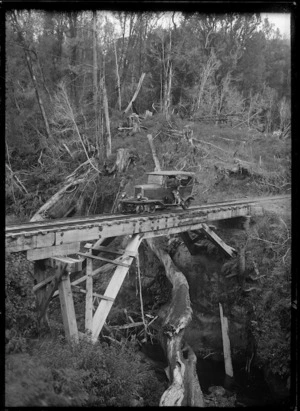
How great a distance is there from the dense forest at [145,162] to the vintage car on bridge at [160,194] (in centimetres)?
291

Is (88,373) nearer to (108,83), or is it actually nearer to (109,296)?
(109,296)

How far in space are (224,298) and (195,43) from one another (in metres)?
18.7

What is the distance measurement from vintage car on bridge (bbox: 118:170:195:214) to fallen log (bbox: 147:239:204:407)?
2986mm

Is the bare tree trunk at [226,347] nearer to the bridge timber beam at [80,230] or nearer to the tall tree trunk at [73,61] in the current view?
the bridge timber beam at [80,230]

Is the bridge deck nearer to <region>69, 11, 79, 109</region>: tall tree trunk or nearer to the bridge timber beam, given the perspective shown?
the bridge timber beam

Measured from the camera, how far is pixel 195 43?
2597 cm

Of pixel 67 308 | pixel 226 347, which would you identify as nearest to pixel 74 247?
pixel 67 308

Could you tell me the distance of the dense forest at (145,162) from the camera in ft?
25.9
